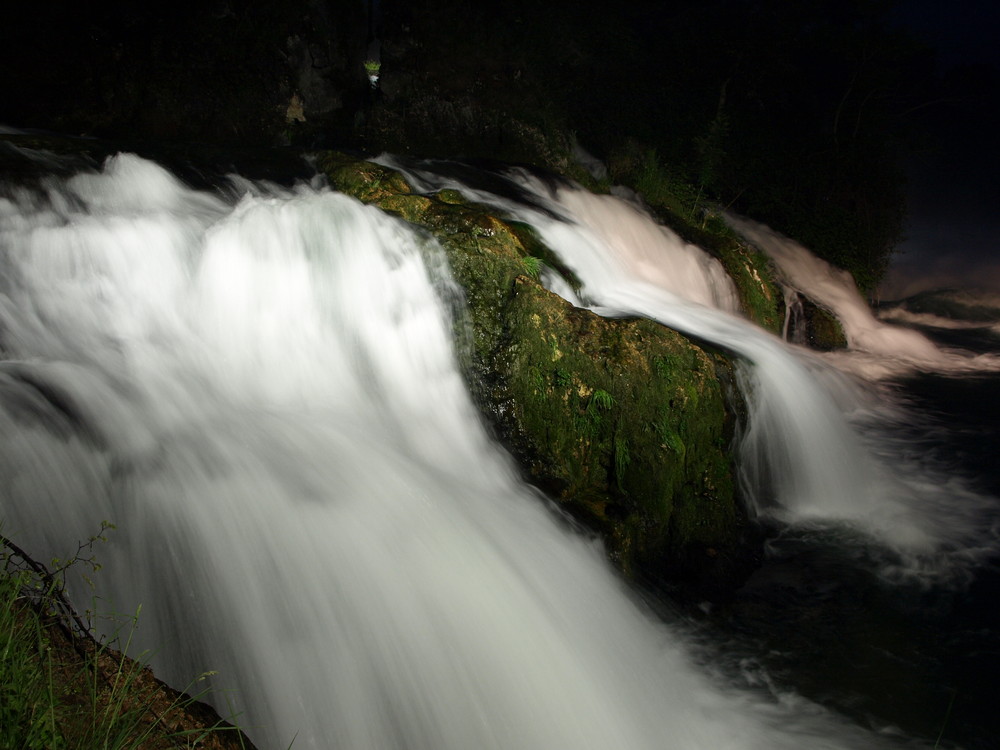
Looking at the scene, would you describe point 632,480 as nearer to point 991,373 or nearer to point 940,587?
point 940,587

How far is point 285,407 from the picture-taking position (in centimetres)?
427

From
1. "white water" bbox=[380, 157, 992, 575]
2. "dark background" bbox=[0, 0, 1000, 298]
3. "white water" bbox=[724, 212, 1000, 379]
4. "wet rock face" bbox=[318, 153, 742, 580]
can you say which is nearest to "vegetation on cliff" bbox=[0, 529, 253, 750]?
"wet rock face" bbox=[318, 153, 742, 580]

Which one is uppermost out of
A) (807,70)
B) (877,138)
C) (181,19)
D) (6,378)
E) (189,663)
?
(807,70)

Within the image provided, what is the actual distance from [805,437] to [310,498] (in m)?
4.29

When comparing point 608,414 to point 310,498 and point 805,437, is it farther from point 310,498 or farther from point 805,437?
point 805,437

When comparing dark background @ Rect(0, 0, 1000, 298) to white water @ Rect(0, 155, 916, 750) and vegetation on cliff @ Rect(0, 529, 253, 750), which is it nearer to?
white water @ Rect(0, 155, 916, 750)

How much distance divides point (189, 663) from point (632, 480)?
281 cm

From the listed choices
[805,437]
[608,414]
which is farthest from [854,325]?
[608,414]

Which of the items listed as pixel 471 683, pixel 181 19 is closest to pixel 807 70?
pixel 181 19

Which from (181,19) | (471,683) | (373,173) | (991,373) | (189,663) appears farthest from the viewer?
(991,373)

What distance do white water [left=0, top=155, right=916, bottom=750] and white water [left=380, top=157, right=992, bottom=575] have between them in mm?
2021

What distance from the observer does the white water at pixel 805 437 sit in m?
5.20

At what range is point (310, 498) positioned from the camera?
338cm

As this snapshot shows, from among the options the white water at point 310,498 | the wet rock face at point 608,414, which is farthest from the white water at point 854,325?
the white water at point 310,498
